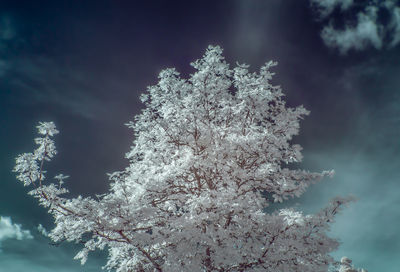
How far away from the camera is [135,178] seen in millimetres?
10438

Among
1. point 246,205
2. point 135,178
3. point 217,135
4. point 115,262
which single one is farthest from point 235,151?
point 115,262

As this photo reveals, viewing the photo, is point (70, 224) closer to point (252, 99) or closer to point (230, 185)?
point (230, 185)

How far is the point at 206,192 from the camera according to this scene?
8.55 m

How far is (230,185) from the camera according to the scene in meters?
9.12

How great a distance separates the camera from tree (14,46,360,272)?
822 cm

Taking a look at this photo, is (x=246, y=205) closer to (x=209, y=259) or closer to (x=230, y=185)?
(x=230, y=185)

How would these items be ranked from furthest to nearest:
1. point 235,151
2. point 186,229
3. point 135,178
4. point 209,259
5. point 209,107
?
point 209,107 < point 135,178 < point 235,151 < point 209,259 < point 186,229

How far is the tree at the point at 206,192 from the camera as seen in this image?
27.0 ft

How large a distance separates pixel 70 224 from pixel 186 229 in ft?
14.1

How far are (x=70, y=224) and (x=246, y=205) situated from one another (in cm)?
628

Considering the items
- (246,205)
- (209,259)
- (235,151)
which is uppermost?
(235,151)

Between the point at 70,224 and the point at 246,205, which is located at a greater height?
the point at 246,205

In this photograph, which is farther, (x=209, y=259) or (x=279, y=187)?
(x=279, y=187)

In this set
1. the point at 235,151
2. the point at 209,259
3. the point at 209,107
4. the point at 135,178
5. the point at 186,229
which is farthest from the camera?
the point at 209,107
